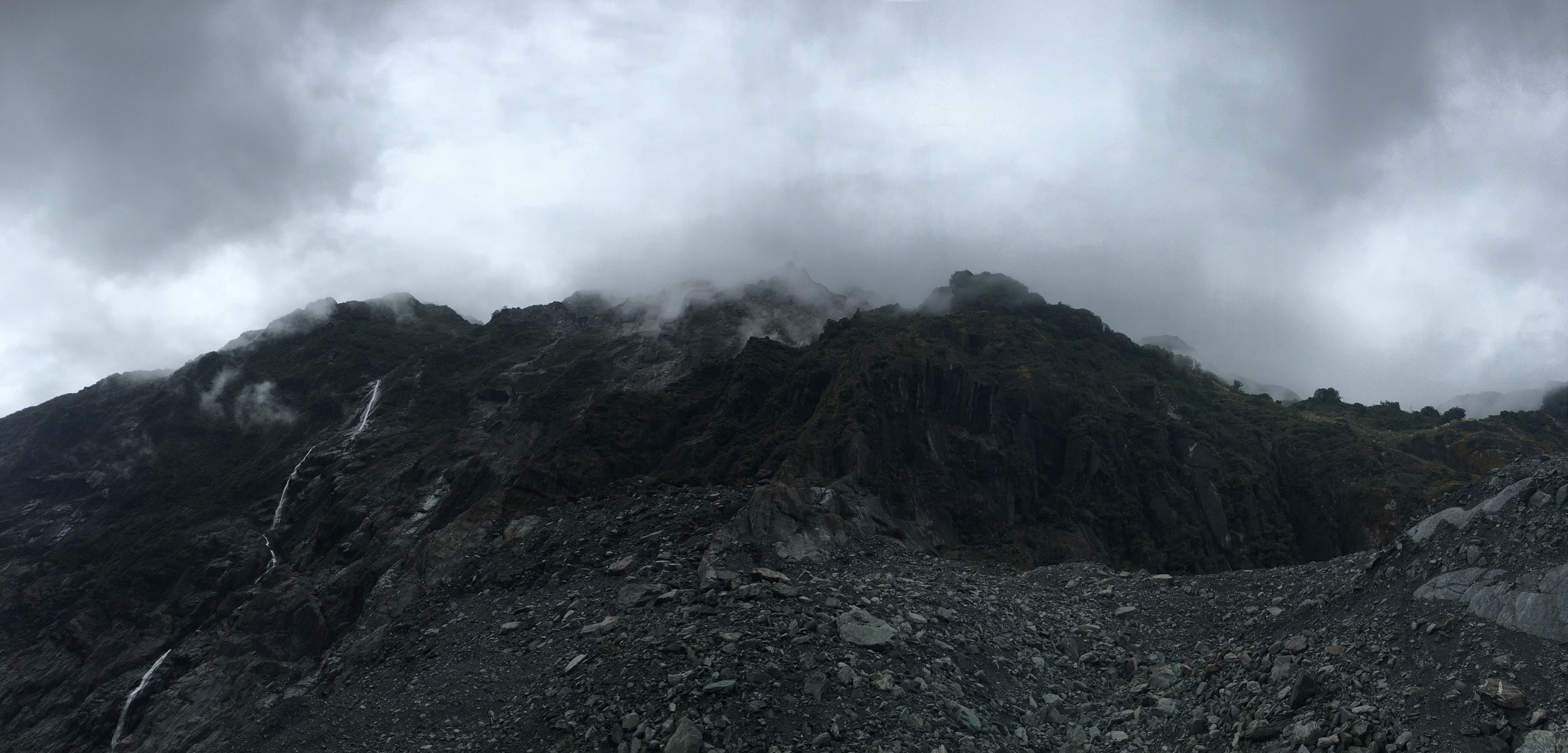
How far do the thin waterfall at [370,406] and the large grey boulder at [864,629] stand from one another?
6321 cm

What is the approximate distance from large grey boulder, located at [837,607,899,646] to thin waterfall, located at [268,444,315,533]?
54.7 m

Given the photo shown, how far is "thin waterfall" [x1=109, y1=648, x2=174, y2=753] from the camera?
4456cm

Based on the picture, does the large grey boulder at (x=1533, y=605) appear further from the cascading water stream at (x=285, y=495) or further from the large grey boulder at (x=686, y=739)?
the cascading water stream at (x=285, y=495)

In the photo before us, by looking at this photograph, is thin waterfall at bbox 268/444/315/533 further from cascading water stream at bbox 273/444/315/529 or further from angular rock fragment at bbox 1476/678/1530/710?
angular rock fragment at bbox 1476/678/1530/710

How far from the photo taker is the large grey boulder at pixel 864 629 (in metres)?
24.5

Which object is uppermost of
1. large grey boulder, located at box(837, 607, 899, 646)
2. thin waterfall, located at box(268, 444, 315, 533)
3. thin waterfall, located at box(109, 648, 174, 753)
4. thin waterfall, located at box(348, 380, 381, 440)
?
thin waterfall, located at box(348, 380, 381, 440)

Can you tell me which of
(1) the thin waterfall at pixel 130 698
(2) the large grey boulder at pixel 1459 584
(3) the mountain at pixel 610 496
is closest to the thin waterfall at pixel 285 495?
(3) the mountain at pixel 610 496

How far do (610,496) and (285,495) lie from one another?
38.5 meters

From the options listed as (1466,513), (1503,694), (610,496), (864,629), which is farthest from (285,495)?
(1503,694)

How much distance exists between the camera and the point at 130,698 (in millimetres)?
46906

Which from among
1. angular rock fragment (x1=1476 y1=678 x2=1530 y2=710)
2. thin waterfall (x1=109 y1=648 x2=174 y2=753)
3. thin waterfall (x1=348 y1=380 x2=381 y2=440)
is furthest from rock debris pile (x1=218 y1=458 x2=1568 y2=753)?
thin waterfall (x1=348 y1=380 x2=381 y2=440)

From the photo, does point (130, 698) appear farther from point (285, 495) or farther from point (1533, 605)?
point (1533, 605)

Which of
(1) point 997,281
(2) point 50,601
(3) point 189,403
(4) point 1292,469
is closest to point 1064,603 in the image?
(4) point 1292,469

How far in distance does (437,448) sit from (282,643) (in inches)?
923
